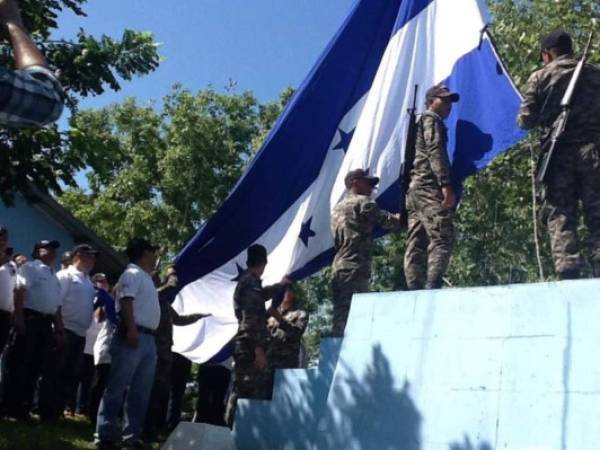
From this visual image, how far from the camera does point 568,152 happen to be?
579 centimetres

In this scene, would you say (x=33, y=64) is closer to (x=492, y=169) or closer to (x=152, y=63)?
(x=152, y=63)

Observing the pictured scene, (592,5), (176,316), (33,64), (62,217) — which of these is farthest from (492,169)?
(33,64)

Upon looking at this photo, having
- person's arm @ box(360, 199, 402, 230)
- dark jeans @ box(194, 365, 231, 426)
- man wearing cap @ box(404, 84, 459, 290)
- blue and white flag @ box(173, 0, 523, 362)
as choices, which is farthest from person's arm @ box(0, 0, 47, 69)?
dark jeans @ box(194, 365, 231, 426)

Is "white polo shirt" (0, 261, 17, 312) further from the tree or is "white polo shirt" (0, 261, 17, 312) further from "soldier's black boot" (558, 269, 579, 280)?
"soldier's black boot" (558, 269, 579, 280)

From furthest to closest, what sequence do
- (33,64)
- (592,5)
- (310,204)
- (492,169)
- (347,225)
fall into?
(492,169), (592,5), (310,204), (347,225), (33,64)

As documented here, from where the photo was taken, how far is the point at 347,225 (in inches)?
277

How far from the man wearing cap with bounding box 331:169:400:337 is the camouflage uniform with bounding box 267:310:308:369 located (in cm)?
106

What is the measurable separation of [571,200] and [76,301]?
438 cm

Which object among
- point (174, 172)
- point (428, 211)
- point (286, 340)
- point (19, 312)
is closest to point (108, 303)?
point (19, 312)

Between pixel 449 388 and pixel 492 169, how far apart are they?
11.7 metres

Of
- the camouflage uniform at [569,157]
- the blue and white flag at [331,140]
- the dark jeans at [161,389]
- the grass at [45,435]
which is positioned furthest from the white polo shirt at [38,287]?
the camouflage uniform at [569,157]

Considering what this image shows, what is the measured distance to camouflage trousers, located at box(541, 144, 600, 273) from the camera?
18.4ft

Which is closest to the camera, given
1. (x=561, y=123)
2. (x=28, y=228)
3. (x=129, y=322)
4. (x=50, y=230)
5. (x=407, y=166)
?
(x=561, y=123)

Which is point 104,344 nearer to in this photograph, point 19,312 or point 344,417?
point 19,312
